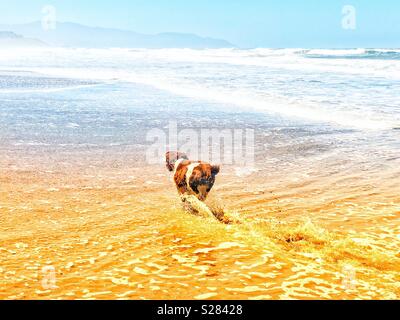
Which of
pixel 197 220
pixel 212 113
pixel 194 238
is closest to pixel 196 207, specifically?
pixel 197 220

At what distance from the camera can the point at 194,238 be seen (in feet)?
16.5

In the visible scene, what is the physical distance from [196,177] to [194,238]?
1051mm

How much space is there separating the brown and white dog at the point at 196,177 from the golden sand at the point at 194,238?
23 cm

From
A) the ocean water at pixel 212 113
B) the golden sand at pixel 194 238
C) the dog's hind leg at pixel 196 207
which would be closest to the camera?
the golden sand at pixel 194 238

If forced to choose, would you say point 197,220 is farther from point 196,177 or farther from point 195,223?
point 196,177

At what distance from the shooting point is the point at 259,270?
4293 millimetres

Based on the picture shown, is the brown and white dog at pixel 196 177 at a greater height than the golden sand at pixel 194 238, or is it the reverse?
the brown and white dog at pixel 196 177

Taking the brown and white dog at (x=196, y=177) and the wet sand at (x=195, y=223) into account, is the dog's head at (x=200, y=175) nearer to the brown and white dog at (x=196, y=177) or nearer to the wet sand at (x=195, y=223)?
the brown and white dog at (x=196, y=177)

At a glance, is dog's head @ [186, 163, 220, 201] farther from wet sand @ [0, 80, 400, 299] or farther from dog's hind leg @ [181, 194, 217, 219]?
wet sand @ [0, 80, 400, 299]

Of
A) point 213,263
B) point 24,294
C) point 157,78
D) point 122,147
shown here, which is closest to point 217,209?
point 213,263

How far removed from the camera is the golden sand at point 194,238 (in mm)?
3998

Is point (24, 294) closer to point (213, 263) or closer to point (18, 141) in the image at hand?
point (213, 263)

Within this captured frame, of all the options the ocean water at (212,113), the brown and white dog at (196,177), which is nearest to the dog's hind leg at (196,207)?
the brown and white dog at (196,177)
